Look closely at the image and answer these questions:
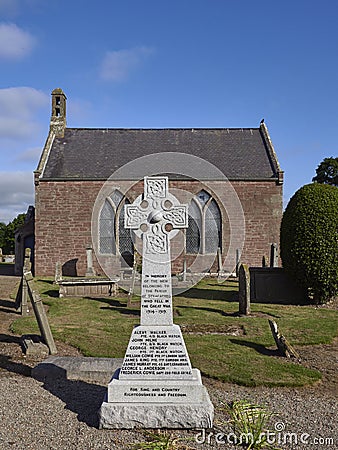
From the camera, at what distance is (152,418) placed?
514cm

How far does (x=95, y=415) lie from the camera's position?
17.7 feet

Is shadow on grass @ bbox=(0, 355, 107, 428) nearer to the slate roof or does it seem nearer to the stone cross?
the stone cross

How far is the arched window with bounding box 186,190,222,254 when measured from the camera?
24.7 meters

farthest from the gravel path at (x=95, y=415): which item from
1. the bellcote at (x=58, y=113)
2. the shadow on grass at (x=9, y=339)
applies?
the bellcote at (x=58, y=113)

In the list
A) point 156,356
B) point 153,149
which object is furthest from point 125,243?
point 156,356

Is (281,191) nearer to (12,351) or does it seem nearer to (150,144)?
(150,144)

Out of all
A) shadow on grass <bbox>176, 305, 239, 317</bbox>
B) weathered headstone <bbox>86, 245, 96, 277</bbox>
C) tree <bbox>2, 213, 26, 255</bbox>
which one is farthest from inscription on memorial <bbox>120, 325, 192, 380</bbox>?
tree <bbox>2, 213, 26, 255</bbox>

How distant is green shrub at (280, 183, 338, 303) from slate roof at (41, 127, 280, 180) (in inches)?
393

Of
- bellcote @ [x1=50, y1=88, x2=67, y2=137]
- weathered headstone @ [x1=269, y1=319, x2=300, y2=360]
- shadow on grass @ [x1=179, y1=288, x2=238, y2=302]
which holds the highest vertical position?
bellcote @ [x1=50, y1=88, x2=67, y2=137]

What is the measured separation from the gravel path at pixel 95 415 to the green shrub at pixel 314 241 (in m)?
6.58

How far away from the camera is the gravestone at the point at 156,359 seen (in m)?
5.14

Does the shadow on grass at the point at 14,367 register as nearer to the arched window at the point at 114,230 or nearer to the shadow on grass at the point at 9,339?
the shadow on grass at the point at 9,339

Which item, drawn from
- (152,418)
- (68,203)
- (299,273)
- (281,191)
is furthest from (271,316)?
(68,203)

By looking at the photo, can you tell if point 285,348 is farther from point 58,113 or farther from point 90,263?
point 58,113
